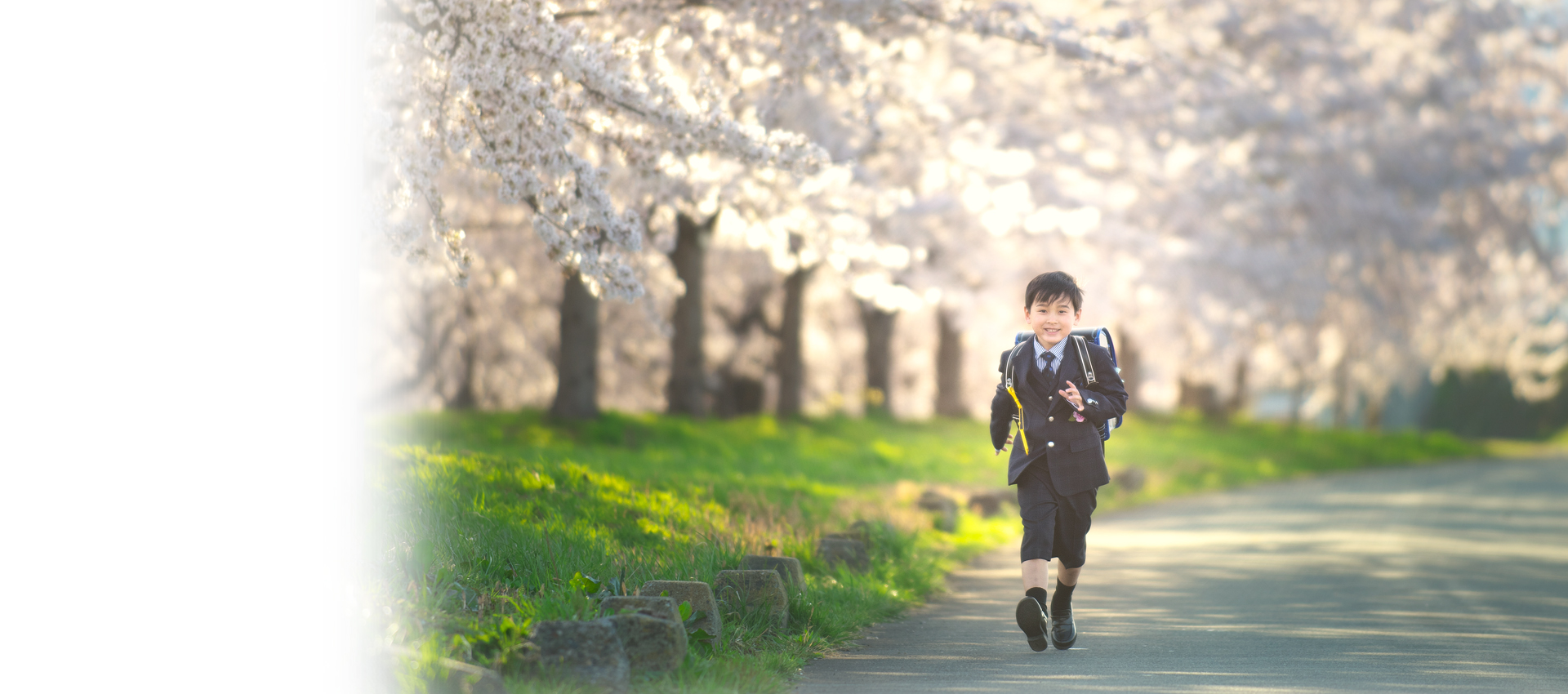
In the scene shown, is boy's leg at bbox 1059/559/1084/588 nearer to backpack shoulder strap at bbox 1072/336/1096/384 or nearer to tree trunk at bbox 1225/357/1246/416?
backpack shoulder strap at bbox 1072/336/1096/384

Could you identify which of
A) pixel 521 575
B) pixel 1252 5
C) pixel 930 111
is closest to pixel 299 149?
pixel 521 575

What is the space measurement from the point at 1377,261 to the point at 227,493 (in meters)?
21.6

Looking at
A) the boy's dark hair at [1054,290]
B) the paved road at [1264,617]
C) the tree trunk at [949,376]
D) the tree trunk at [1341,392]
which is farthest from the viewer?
the tree trunk at [1341,392]

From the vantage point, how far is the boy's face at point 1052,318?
6.61 m

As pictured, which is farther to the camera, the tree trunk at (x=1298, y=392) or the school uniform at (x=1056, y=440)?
the tree trunk at (x=1298, y=392)

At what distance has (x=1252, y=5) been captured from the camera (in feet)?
64.1

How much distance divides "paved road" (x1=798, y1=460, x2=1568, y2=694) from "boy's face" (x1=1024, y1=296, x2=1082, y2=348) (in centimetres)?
137

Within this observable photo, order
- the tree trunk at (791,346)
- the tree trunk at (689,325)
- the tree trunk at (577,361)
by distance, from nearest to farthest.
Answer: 1. the tree trunk at (577,361)
2. the tree trunk at (689,325)
3. the tree trunk at (791,346)

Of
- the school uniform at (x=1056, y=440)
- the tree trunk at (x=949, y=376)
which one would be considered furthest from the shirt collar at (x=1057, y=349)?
the tree trunk at (x=949, y=376)

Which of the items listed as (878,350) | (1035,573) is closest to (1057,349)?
(1035,573)

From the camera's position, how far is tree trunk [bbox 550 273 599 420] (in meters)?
16.0

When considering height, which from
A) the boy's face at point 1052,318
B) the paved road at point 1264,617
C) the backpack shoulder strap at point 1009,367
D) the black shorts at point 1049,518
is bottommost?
the paved road at point 1264,617

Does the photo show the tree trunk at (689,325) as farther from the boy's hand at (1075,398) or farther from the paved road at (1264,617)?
the boy's hand at (1075,398)

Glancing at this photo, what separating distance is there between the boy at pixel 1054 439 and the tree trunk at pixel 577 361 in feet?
32.1
